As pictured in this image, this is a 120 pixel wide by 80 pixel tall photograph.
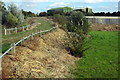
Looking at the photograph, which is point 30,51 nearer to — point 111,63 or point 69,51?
point 69,51

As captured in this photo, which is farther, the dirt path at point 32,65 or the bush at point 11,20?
the bush at point 11,20

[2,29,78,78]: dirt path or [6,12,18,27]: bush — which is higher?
[6,12,18,27]: bush

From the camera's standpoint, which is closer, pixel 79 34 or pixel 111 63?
pixel 111 63

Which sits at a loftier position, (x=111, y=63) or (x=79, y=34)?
(x=79, y=34)

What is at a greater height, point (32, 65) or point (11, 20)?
point (11, 20)

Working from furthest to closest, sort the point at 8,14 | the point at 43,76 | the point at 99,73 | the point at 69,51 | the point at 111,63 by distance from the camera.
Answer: the point at 8,14, the point at 69,51, the point at 111,63, the point at 99,73, the point at 43,76

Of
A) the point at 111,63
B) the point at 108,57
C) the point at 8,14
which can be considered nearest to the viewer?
the point at 111,63

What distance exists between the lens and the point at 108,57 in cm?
1007

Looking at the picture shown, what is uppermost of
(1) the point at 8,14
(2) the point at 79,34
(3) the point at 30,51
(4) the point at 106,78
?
(1) the point at 8,14

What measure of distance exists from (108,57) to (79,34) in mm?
2301

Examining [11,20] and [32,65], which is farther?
[11,20]

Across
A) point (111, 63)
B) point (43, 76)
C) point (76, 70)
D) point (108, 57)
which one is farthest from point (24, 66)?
point (108, 57)

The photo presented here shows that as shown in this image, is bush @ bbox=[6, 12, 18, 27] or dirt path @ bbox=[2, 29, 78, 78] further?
bush @ bbox=[6, 12, 18, 27]

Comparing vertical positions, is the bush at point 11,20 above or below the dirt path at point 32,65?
above
